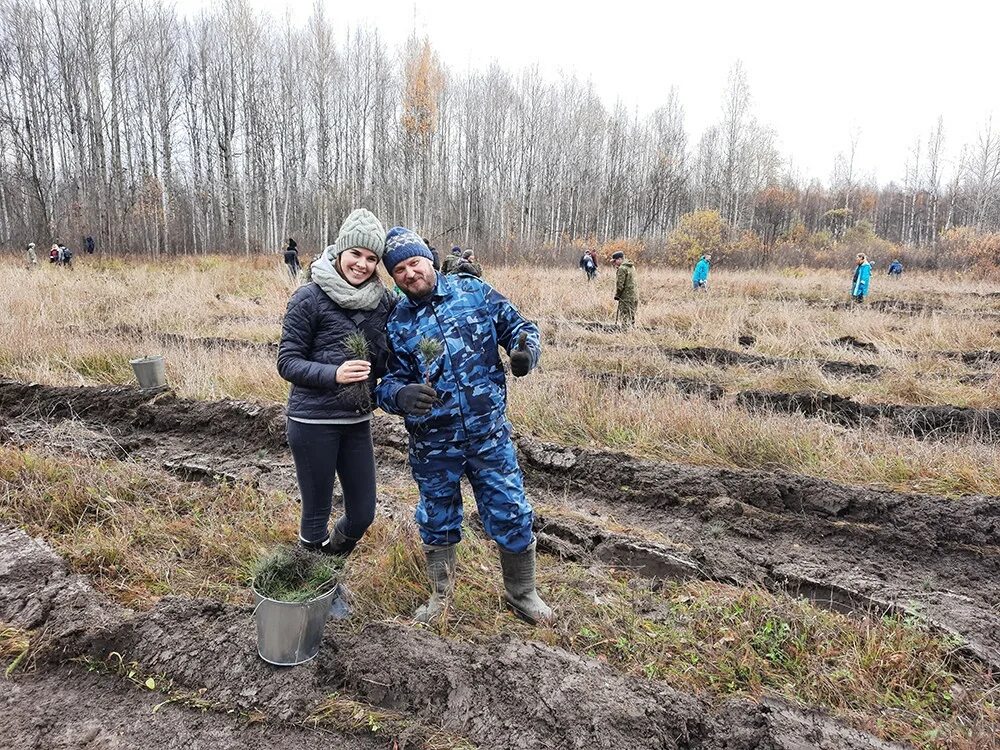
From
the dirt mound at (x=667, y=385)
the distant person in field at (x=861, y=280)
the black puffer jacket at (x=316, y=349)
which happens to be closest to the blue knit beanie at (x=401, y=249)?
the black puffer jacket at (x=316, y=349)

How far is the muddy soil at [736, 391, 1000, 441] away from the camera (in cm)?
574

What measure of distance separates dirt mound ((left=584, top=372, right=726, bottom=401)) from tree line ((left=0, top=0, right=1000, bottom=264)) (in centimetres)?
2303

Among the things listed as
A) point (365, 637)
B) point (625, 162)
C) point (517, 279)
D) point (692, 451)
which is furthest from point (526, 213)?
point (365, 637)

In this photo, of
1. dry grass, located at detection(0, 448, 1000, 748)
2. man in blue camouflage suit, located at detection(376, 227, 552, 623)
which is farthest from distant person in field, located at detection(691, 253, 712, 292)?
man in blue camouflage suit, located at detection(376, 227, 552, 623)

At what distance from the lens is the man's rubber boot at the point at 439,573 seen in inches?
116

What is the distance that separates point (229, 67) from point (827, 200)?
44410mm

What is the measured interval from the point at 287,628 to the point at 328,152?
34.0m

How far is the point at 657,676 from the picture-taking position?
2.54m

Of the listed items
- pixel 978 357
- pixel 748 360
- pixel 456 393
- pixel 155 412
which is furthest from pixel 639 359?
pixel 456 393

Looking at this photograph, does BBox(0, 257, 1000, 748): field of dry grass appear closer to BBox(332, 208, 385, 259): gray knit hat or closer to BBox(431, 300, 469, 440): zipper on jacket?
BBox(431, 300, 469, 440): zipper on jacket

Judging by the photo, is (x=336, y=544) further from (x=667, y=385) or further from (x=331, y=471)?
(x=667, y=385)

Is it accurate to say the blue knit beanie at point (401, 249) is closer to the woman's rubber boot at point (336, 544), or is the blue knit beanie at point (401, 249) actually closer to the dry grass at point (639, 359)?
the woman's rubber boot at point (336, 544)

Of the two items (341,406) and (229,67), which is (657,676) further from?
(229,67)

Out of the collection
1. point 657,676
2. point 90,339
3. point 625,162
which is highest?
point 625,162
